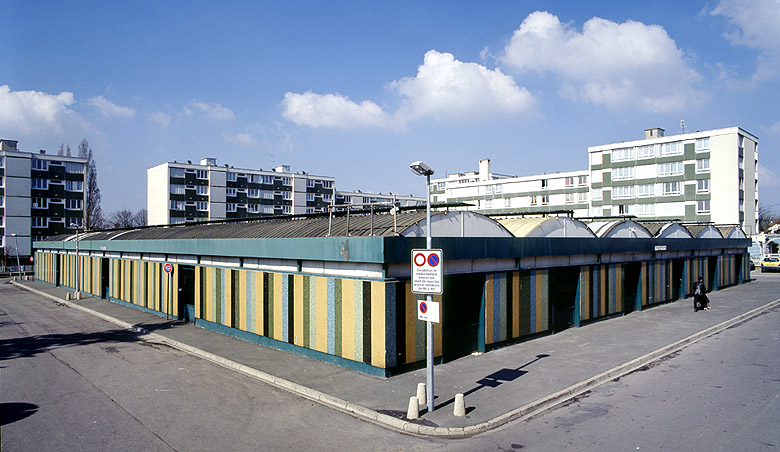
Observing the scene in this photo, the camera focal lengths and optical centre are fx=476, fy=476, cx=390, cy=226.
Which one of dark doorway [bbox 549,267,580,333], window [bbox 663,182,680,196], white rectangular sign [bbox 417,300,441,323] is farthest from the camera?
window [bbox 663,182,680,196]

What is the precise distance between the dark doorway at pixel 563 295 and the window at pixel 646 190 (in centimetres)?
4888

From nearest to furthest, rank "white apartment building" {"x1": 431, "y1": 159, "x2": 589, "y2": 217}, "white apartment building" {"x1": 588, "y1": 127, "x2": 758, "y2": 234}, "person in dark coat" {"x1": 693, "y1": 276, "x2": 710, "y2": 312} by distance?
1. "person in dark coat" {"x1": 693, "y1": 276, "x2": 710, "y2": 312}
2. "white apartment building" {"x1": 588, "y1": 127, "x2": 758, "y2": 234}
3. "white apartment building" {"x1": 431, "y1": 159, "x2": 589, "y2": 217}

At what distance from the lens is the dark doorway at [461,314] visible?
525 inches

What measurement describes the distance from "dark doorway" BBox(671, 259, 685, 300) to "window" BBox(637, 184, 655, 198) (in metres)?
36.5

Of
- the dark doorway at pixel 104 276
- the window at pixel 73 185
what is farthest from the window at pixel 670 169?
the window at pixel 73 185

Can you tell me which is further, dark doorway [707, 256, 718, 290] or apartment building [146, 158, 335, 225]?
apartment building [146, 158, 335, 225]

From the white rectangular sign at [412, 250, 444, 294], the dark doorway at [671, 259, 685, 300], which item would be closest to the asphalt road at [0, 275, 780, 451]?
the white rectangular sign at [412, 250, 444, 294]

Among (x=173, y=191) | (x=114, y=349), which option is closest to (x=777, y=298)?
(x=114, y=349)

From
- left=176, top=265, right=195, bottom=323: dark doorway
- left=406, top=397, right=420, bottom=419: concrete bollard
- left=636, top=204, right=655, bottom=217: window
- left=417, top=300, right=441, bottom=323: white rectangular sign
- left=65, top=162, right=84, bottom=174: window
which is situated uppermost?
left=65, top=162, right=84, bottom=174: window

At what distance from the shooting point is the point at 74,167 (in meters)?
73.2

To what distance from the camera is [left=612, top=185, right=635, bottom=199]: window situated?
202 ft

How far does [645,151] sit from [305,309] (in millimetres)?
59196

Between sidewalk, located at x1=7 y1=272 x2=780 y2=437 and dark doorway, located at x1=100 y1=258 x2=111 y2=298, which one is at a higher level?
dark doorway, located at x1=100 y1=258 x2=111 y2=298

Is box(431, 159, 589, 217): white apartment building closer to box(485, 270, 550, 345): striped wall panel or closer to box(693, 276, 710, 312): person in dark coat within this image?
box(693, 276, 710, 312): person in dark coat
